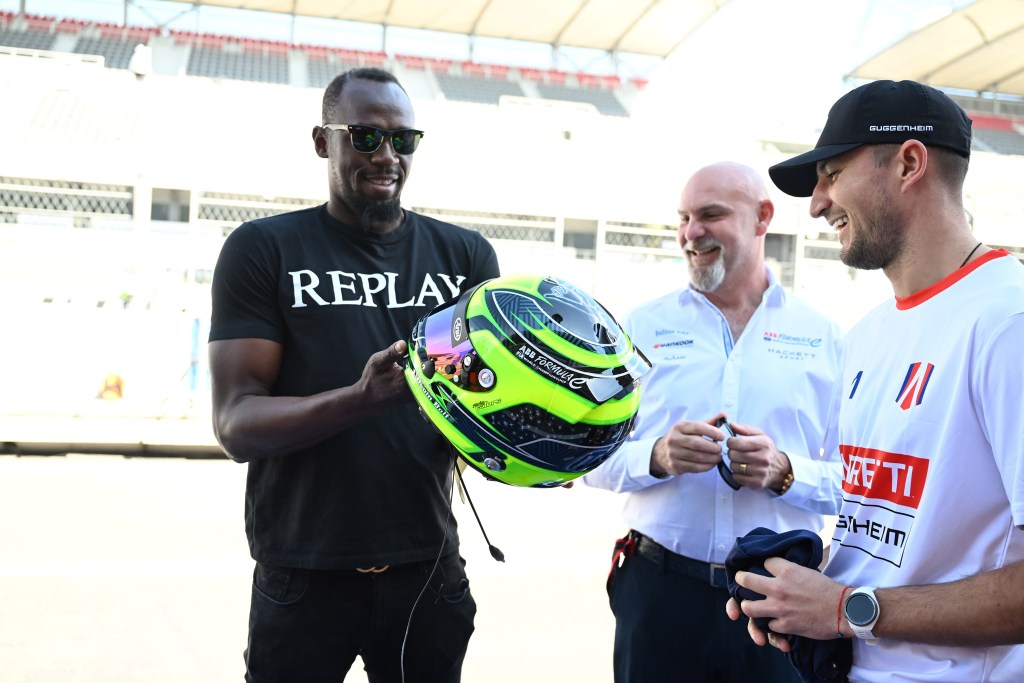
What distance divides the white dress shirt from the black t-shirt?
731mm

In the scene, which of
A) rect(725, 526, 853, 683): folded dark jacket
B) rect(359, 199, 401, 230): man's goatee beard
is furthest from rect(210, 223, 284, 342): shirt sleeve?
rect(725, 526, 853, 683): folded dark jacket

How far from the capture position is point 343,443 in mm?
2199

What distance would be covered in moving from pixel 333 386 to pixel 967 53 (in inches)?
1341

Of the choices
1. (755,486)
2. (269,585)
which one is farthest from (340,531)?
(755,486)

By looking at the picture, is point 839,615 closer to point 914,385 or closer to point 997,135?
point 914,385

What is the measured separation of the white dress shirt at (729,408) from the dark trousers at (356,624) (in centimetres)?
72

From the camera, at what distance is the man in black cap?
59.3 inches

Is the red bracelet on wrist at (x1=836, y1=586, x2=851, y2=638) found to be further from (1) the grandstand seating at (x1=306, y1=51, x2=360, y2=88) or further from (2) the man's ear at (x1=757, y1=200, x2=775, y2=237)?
(1) the grandstand seating at (x1=306, y1=51, x2=360, y2=88)

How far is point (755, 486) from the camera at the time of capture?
2.52 meters

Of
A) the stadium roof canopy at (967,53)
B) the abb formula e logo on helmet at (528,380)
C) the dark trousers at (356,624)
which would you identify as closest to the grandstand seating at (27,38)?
the stadium roof canopy at (967,53)

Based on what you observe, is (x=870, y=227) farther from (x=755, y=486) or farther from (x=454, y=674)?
(x=454, y=674)

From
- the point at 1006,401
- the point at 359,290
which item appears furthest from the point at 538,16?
the point at 1006,401

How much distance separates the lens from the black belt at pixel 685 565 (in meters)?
2.58

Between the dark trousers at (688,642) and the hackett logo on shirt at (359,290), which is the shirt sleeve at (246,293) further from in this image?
the dark trousers at (688,642)
